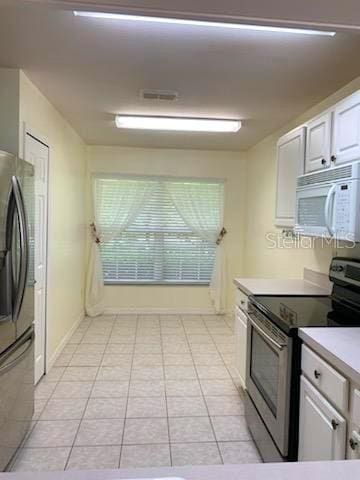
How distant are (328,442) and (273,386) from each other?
56 cm

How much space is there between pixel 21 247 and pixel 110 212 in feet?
10.8

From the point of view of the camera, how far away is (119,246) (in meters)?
5.42

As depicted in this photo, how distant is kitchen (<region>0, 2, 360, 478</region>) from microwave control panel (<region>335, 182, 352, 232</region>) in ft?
0.03

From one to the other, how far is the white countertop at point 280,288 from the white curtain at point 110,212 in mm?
2614

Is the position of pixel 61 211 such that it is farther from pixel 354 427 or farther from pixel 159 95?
pixel 354 427

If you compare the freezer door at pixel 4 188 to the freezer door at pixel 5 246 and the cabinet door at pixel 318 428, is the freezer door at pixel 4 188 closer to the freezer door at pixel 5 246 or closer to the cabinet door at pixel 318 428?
the freezer door at pixel 5 246

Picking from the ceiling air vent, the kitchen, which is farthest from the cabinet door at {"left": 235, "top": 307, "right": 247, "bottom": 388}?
the ceiling air vent

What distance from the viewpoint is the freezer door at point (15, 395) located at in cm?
191

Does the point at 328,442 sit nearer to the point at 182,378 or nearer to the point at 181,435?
the point at 181,435

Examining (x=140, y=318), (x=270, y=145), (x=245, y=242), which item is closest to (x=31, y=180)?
(x=270, y=145)

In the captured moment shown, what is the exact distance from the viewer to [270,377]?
211 cm

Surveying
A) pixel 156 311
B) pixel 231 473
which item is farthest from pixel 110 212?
pixel 231 473

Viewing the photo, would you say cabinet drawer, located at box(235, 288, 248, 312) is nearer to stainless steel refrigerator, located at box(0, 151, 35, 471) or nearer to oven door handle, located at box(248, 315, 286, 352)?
oven door handle, located at box(248, 315, 286, 352)

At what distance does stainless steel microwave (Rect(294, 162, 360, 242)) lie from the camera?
188cm
